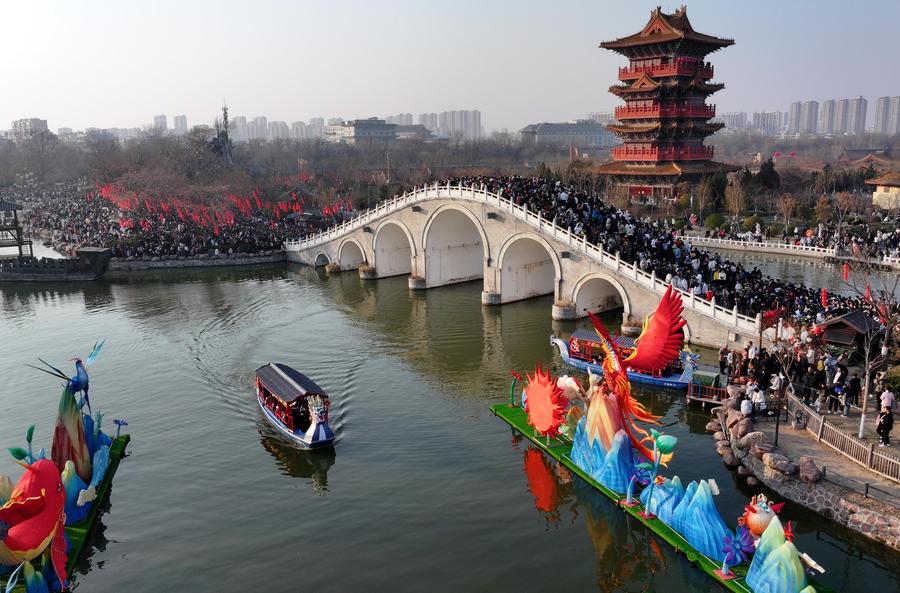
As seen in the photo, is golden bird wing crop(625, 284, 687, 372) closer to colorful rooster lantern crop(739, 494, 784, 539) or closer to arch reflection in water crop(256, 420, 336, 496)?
colorful rooster lantern crop(739, 494, 784, 539)

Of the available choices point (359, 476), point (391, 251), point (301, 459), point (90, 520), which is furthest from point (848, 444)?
point (391, 251)

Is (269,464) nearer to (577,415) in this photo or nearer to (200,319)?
(577,415)

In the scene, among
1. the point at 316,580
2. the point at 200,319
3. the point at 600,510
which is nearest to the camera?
the point at 316,580

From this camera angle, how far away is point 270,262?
158 feet

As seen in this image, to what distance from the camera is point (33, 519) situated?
1216cm

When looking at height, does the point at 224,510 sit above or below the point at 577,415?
below

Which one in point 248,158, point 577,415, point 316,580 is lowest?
point 316,580

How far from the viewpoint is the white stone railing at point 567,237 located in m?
23.2

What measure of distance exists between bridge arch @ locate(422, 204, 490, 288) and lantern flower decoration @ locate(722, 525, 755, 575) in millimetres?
25223

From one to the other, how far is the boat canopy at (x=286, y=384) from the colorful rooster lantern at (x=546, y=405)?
5543 millimetres

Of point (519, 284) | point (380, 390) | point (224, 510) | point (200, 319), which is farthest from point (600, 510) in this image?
point (200, 319)

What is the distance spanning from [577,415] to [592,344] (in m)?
6.09


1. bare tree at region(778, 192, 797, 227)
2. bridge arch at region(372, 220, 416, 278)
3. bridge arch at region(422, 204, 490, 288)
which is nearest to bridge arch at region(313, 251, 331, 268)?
bridge arch at region(372, 220, 416, 278)

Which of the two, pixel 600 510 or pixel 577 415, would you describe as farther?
pixel 577 415
